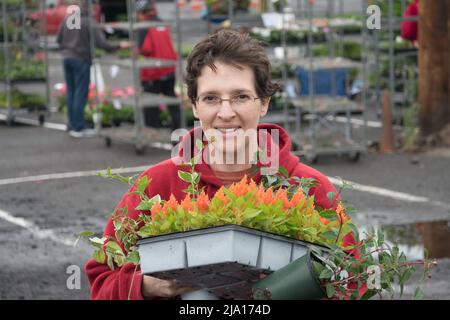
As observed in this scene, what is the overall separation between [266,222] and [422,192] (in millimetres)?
8551

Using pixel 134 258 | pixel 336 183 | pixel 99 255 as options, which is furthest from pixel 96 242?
pixel 336 183

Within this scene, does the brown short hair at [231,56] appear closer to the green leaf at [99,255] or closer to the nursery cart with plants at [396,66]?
the green leaf at [99,255]

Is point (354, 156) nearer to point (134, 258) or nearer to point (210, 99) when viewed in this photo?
point (210, 99)

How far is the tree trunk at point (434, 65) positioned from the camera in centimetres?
1384

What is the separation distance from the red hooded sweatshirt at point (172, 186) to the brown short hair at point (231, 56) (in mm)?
183

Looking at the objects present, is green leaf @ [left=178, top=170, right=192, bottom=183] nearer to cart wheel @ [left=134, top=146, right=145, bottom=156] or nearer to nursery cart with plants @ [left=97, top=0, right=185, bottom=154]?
nursery cart with plants @ [left=97, top=0, right=185, bottom=154]

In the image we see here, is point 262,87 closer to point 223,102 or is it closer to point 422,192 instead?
point 223,102

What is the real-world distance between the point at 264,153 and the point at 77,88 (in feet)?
40.1

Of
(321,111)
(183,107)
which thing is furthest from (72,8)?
(321,111)

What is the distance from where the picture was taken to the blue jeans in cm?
1586

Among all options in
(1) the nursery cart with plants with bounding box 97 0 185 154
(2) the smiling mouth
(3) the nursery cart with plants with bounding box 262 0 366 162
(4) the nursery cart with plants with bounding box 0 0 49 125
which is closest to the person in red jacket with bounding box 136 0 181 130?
(1) the nursery cart with plants with bounding box 97 0 185 154

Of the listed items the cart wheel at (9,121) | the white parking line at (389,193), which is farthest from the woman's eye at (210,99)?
the cart wheel at (9,121)

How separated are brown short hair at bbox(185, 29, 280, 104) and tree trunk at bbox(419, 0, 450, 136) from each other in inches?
402

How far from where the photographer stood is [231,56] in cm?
386
